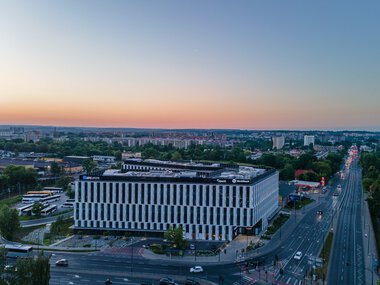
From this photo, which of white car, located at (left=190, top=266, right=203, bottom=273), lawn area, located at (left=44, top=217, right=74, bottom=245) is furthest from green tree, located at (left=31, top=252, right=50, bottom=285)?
lawn area, located at (left=44, top=217, right=74, bottom=245)

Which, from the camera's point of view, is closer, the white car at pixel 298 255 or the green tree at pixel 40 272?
the green tree at pixel 40 272

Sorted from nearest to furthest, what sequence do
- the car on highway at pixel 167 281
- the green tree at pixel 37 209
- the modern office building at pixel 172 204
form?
the car on highway at pixel 167 281, the modern office building at pixel 172 204, the green tree at pixel 37 209

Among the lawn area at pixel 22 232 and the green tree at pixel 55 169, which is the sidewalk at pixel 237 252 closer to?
the lawn area at pixel 22 232

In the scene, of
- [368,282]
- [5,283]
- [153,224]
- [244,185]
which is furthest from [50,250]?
[368,282]

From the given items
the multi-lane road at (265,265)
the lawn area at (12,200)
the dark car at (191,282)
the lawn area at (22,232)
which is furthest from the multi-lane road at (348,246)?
the lawn area at (12,200)

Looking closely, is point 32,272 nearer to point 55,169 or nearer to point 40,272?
point 40,272

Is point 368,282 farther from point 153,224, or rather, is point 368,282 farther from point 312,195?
point 312,195

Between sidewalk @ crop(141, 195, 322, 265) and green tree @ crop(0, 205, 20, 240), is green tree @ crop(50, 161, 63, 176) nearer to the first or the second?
green tree @ crop(0, 205, 20, 240)
